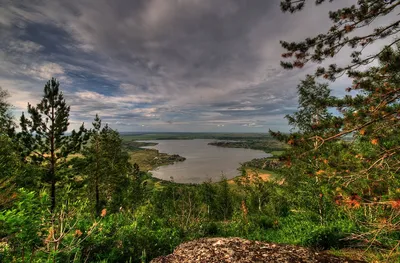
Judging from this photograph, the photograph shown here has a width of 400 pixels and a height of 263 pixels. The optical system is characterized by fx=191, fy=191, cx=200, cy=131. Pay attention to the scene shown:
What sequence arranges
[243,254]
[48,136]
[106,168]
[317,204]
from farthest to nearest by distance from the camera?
[106,168] → [48,136] → [317,204] → [243,254]

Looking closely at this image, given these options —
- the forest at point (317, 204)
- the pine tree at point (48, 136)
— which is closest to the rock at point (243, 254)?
the forest at point (317, 204)

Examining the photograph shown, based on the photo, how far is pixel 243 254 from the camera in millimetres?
4148

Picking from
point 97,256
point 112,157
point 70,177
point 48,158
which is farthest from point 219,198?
point 97,256

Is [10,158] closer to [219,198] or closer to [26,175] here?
[26,175]

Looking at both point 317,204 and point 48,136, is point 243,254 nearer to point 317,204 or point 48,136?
point 317,204

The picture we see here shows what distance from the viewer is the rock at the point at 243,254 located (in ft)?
13.1

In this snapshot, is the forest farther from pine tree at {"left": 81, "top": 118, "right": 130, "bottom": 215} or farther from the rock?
pine tree at {"left": 81, "top": 118, "right": 130, "bottom": 215}

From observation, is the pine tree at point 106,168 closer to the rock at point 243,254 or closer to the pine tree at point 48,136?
the pine tree at point 48,136

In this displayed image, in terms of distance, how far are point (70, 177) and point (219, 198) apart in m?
19.1

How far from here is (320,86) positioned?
45.4ft

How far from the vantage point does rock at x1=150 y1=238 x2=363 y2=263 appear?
13.1ft

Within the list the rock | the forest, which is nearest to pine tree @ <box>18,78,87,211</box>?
the forest

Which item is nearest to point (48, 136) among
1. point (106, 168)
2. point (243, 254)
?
point (106, 168)

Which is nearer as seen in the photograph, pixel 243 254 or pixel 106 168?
pixel 243 254
